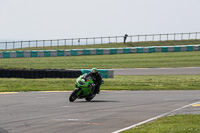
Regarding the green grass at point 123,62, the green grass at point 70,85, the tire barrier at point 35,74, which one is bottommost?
the green grass at point 70,85

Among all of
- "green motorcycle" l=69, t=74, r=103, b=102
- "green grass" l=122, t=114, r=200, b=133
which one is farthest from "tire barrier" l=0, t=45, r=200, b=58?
"green grass" l=122, t=114, r=200, b=133

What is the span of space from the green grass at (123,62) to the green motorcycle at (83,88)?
24.5m

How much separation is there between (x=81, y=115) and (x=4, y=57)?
4643 centimetres

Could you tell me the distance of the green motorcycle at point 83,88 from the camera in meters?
19.1

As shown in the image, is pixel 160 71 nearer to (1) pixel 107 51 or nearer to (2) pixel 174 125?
(1) pixel 107 51

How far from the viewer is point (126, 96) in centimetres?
2184

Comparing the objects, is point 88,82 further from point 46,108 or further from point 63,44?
point 63,44

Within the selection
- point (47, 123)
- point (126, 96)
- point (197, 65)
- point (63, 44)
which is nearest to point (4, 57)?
point (63, 44)

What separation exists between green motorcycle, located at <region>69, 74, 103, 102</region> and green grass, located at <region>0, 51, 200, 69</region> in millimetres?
24549

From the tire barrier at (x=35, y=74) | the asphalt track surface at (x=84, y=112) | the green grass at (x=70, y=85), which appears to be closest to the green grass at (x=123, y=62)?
the tire barrier at (x=35, y=74)

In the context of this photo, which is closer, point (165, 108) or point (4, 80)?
point (165, 108)

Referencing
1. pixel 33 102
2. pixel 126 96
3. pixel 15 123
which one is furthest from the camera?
pixel 126 96

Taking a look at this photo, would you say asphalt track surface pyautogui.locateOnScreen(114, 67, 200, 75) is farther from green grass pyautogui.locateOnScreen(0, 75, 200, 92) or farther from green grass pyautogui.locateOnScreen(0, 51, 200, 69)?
green grass pyautogui.locateOnScreen(0, 75, 200, 92)

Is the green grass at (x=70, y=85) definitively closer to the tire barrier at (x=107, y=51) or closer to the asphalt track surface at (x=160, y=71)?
the asphalt track surface at (x=160, y=71)
